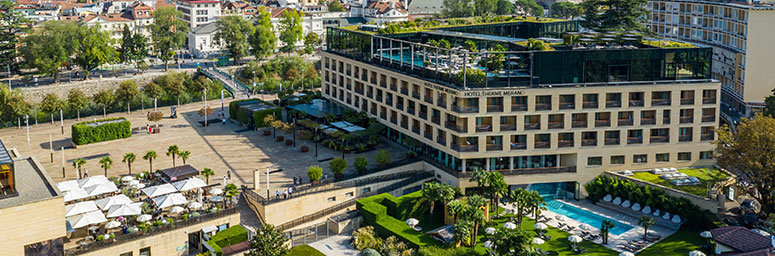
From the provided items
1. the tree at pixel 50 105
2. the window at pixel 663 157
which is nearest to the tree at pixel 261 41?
the tree at pixel 50 105

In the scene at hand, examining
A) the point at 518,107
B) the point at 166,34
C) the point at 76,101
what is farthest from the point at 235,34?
the point at 518,107

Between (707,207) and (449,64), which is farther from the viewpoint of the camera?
(449,64)

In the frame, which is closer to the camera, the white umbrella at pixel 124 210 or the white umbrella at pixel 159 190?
the white umbrella at pixel 124 210

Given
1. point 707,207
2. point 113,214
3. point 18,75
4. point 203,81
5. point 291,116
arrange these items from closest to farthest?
1. point 113,214
2. point 707,207
3. point 291,116
4. point 203,81
5. point 18,75

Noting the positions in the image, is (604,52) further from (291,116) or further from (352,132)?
(291,116)

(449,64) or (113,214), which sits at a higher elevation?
(449,64)

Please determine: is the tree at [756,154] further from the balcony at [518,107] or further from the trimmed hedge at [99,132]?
the trimmed hedge at [99,132]

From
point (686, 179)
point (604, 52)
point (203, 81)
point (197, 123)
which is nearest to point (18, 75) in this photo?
point (203, 81)
